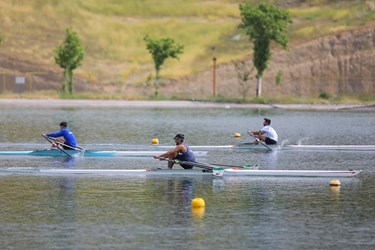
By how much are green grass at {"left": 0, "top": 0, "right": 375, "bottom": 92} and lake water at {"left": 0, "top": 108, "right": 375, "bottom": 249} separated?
81449 millimetres

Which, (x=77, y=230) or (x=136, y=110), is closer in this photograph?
(x=77, y=230)

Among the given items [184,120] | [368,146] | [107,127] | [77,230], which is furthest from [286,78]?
[77,230]

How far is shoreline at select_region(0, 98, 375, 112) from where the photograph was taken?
96.3 m

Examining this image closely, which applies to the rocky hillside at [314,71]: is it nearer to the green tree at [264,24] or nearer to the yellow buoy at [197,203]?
the green tree at [264,24]

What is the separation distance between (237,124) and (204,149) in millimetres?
21906

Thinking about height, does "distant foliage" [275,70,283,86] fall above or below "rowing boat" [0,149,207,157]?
above

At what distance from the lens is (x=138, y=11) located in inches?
6225

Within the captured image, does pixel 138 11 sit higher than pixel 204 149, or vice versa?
pixel 138 11

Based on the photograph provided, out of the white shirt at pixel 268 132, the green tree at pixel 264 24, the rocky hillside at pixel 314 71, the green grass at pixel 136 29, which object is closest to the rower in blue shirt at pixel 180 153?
the white shirt at pixel 268 132

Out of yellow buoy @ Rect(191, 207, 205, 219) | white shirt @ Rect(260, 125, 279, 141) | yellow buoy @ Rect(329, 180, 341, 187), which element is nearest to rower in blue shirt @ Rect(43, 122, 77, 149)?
white shirt @ Rect(260, 125, 279, 141)

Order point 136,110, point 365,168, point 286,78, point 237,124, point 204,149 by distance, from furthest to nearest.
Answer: point 286,78
point 136,110
point 237,124
point 204,149
point 365,168

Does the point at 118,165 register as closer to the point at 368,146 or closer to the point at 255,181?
the point at 255,181

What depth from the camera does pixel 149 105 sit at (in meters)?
99.8

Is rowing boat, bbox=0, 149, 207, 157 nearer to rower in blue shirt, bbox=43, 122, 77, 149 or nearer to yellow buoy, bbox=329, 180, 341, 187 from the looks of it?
rower in blue shirt, bbox=43, 122, 77, 149
